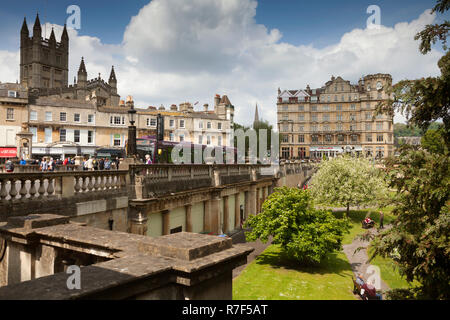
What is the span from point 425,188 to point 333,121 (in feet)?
294

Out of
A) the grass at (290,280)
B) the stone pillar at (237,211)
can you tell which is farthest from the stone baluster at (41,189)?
the stone pillar at (237,211)

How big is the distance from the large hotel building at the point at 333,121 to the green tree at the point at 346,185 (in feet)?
183

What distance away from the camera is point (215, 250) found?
12.3ft

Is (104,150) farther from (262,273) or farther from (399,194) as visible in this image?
(399,194)

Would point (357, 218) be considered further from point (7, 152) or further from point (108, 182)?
point (7, 152)

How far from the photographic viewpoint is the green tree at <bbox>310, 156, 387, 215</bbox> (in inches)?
1204

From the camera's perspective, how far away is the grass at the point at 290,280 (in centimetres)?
1412

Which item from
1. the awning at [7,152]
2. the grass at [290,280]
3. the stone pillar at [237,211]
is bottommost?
the grass at [290,280]

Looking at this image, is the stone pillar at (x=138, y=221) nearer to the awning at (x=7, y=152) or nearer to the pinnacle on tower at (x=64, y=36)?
the awning at (x=7, y=152)

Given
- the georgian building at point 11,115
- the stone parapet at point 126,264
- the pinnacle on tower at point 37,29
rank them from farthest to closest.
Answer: the pinnacle on tower at point 37,29, the georgian building at point 11,115, the stone parapet at point 126,264

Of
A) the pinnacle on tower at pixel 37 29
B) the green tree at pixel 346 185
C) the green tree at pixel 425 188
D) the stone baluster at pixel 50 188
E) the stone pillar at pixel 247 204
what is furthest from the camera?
the pinnacle on tower at pixel 37 29

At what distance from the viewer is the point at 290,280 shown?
52.9 feet

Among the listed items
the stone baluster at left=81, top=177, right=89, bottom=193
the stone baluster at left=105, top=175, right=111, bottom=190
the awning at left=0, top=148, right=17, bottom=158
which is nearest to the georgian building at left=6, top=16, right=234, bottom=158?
the awning at left=0, top=148, right=17, bottom=158

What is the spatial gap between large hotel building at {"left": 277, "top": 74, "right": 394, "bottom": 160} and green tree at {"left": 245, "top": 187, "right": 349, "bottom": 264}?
234ft
